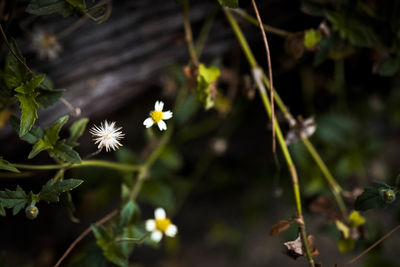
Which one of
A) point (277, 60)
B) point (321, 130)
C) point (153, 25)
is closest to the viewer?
point (153, 25)

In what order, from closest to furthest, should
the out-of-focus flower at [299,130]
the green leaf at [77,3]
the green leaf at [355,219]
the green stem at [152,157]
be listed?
the green leaf at [77,3] → the green leaf at [355,219] → the out-of-focus flower at [299,130] → the green stem at [152,157]

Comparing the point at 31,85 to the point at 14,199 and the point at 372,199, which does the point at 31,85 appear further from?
the point at 372,199

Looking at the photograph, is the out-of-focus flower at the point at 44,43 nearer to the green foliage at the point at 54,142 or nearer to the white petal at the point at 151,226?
the green foliage at the point at 54,142

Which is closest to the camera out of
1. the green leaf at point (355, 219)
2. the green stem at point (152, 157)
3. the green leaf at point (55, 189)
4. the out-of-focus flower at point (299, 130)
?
the green leaf at point (55, 189)

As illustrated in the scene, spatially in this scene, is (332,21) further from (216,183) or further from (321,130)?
(216,183)

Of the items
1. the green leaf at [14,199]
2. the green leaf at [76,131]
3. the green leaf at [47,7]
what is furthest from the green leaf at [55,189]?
the green leaf at [47,7]

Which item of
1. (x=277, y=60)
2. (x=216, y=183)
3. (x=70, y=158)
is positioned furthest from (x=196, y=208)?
(x=70, y=158)

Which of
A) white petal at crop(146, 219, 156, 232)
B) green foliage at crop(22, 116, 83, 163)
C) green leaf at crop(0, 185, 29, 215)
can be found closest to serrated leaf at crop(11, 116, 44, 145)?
green foliage at crop(22, 116, 83, 163)
